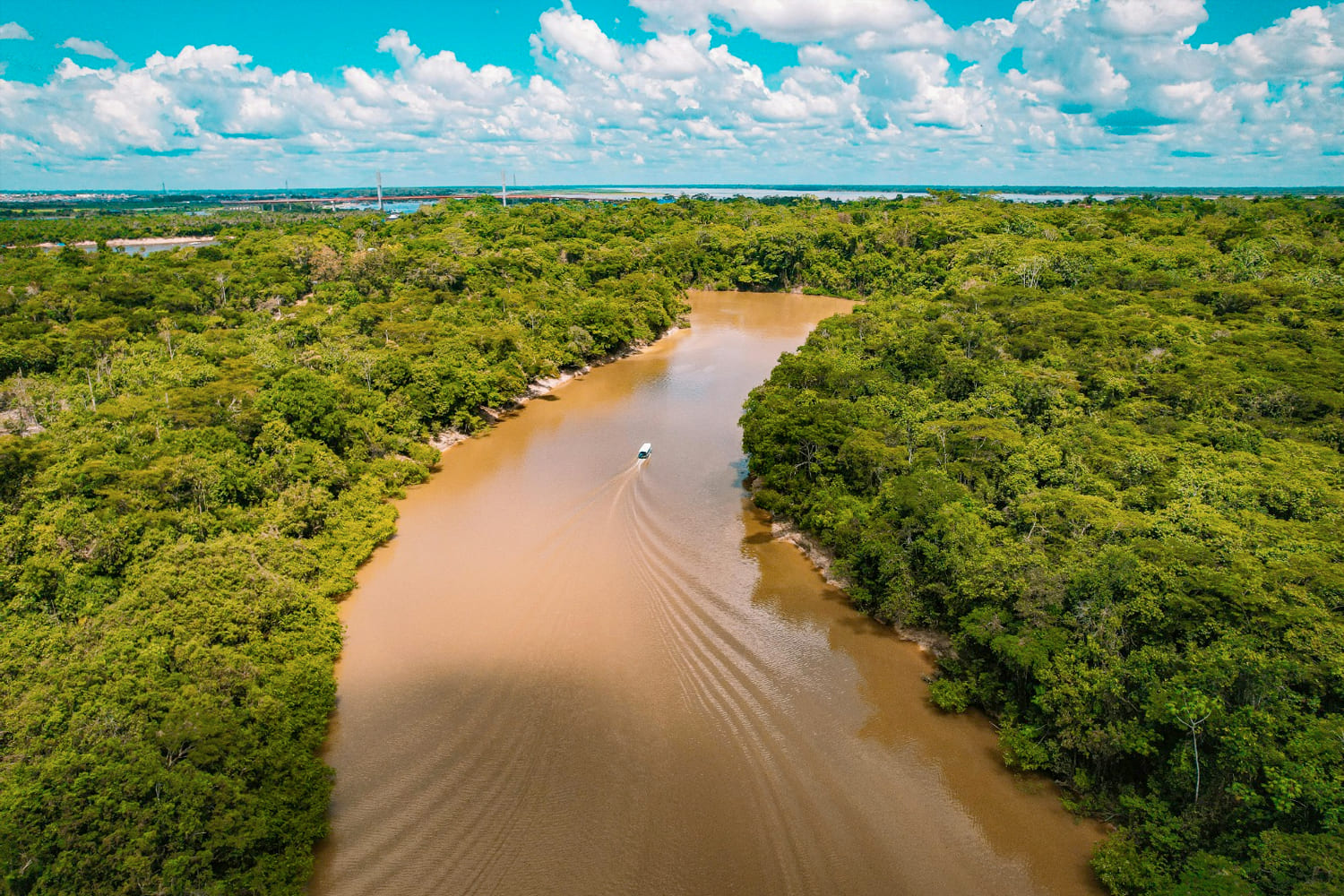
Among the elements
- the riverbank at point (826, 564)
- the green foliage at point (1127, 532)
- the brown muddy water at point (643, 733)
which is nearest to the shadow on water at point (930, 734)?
the brown muddy water at point (643, 733)

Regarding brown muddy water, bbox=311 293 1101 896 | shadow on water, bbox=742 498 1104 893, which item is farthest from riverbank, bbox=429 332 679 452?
shadow on water, bbox=742 498 1104 893

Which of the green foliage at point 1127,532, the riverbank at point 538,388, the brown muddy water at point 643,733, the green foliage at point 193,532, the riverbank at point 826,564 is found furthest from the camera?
the riverbank at point 538,388

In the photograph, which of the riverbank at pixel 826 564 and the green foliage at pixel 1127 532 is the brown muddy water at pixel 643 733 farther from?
the green foliage at pixel 1127 532

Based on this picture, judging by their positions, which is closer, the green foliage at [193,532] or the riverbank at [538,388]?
the green foliage at [193,532]

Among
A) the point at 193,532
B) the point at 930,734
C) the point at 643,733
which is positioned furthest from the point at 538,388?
the point at 930,734

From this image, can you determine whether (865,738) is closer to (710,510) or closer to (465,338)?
(710,510)

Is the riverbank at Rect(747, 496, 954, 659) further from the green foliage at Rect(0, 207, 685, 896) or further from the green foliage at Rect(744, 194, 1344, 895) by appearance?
the green foliage at Rect(0, 207, 685, 896)

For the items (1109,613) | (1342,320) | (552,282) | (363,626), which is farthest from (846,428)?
(552,282)
